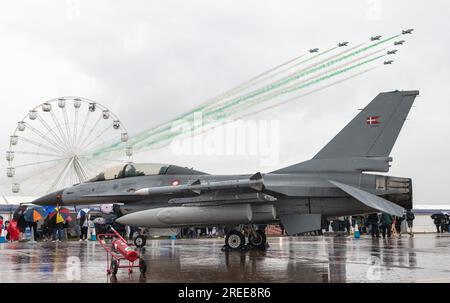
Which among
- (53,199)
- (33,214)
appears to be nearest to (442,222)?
(33,214)

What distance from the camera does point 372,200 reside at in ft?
40.7

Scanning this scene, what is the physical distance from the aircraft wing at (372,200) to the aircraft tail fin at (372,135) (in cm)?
105

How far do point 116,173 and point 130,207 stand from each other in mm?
1572

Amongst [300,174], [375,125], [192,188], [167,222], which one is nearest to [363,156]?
[375,125]

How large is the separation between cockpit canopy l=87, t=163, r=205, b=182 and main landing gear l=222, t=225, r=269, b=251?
8.16ft

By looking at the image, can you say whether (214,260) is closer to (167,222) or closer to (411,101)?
(167,222)

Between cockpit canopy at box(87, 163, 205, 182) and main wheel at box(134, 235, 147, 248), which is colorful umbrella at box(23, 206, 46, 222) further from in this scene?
main wheel at box(134, 235, 147, 248)

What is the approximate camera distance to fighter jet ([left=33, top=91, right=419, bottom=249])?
13.4m

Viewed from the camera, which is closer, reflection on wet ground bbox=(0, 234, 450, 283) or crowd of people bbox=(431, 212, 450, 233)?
reflection on wet ground bbox=(0, 234, 450, 283)

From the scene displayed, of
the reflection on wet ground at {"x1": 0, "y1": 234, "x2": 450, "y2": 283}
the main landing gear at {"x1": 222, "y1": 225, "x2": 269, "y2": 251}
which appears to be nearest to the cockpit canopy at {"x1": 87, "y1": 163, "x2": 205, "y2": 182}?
the main landing gear at {"x1": 222, "y1": 225, "x2": 269, "y2": 251}

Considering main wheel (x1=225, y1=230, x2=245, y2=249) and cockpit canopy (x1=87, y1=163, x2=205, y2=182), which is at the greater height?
cockpit canopy (x1=87, y1=163, x2=205, y2=182)

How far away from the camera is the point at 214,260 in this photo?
446 inches

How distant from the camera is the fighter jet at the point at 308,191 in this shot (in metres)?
13.4

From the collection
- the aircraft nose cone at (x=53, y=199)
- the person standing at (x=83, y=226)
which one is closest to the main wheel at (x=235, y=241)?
the aircraft nose cone at (x=53, y=199)
